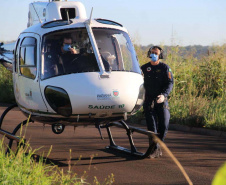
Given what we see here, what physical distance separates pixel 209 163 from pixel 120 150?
186 centimetres

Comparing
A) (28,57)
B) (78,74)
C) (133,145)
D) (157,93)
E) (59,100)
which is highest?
(28,57)

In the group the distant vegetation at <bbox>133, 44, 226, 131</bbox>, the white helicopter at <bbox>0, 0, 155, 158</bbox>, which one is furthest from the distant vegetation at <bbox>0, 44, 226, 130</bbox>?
the white helicopter at <bbox>0, 0, 155, 158</bbox>

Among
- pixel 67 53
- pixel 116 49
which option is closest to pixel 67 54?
pixel 67 53

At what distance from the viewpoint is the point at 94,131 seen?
12.6m

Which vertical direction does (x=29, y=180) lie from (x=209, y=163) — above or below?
above

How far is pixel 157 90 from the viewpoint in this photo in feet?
27.5

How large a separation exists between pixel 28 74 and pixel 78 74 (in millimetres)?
1057

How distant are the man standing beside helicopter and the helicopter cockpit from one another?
39cm

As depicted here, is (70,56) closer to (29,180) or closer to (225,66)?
(29,180)

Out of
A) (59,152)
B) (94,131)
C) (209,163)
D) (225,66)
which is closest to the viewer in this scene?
(209,163)

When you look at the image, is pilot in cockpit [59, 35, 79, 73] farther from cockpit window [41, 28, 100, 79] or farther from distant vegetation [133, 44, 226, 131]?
distant vegetation [133, 44, 226, 131]

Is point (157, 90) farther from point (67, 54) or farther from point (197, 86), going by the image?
point (197, 86)

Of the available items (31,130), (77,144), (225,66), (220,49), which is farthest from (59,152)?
(220,49)

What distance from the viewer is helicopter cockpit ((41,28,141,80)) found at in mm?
7590
